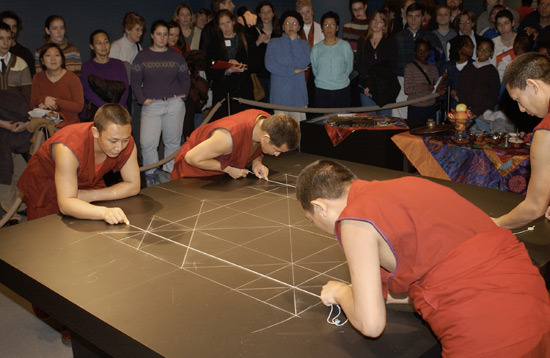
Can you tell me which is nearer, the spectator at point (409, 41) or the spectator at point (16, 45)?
the spectator at point (16, 45)

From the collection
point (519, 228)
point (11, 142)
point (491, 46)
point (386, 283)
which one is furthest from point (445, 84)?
point (386, 283)

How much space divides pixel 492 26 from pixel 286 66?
104 inches

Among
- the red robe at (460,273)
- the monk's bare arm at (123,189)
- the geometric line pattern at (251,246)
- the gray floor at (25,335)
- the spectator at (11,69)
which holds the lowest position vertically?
the gray floor at (25,335)

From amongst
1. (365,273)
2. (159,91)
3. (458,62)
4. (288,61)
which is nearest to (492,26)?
(458,62)

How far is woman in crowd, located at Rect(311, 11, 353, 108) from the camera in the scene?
6.17 meters

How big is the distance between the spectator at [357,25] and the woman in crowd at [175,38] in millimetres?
1919

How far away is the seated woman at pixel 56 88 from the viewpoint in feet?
16.8

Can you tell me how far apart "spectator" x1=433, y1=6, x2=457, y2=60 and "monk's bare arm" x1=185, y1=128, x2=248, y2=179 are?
3822 mm

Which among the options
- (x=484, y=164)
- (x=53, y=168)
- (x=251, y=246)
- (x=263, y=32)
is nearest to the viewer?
(x=251, y=246)

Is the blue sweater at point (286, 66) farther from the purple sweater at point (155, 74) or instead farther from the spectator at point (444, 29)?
the spectator at point (444, 29)

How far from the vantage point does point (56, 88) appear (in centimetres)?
521

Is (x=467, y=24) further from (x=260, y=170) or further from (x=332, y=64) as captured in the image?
(x=260, y=170)

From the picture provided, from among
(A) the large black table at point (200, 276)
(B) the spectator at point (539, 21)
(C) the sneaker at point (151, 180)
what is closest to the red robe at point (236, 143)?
(A) the large black table at point (200, 276)

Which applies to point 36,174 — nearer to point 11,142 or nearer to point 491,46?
point 11,142
